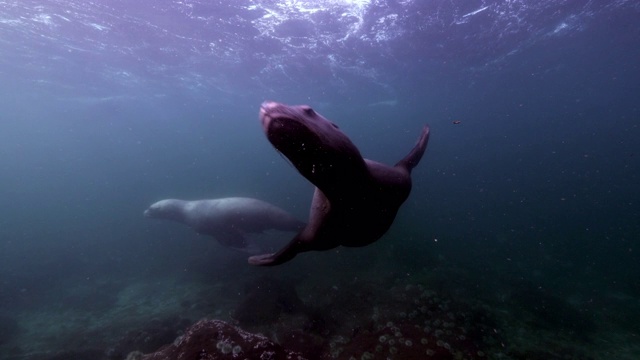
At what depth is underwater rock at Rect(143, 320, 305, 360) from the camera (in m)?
2.97

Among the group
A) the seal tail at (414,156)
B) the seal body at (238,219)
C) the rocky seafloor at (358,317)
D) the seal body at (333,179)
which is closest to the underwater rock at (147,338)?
the rocky seafloor at (358,317)

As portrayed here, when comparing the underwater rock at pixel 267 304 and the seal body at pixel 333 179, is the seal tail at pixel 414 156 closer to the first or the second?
the seal body at pixel 333 179

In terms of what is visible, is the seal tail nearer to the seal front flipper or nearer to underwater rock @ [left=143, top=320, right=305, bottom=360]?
the seal front flipper

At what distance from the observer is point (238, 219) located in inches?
473

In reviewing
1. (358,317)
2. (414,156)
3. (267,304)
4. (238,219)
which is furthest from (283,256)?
(238,219)

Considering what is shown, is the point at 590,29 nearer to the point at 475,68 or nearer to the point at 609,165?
the point at 475,68

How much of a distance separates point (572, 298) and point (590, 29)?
60.3 ft

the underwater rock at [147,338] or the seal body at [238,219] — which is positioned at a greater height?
the seal body at [238,219]

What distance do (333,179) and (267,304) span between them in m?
7.84

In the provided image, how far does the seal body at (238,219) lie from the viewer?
1173cm

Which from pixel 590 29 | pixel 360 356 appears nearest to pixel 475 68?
pixel 590 29

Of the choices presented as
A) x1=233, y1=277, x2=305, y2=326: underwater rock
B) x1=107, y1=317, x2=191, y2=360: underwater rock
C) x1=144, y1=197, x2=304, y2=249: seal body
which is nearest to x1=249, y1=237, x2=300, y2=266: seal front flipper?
x1=233, y1=277, x2=305, y2=326: underwater rock

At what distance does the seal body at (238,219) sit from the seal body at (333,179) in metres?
8.00

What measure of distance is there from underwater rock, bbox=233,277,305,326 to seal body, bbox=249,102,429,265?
5751 mm
